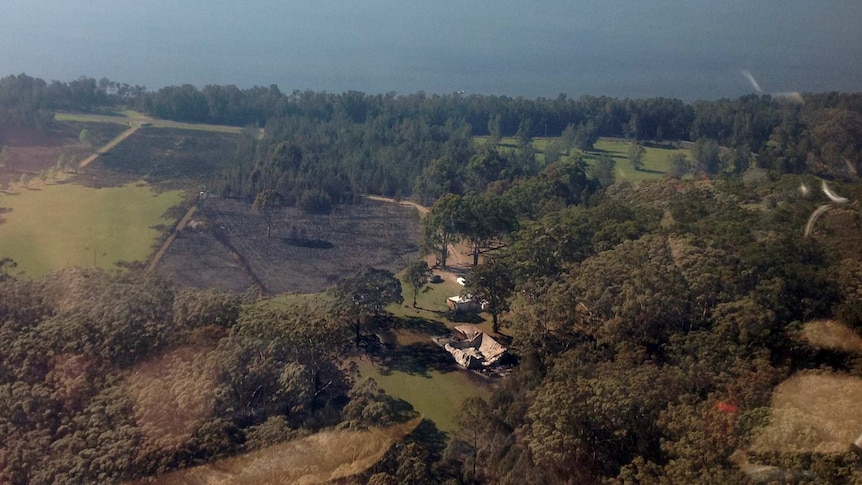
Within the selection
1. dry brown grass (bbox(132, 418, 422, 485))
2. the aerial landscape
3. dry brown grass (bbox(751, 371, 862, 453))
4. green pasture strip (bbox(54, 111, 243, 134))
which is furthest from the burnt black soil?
dry brown grass (bbox(751, 371, 862, 453))

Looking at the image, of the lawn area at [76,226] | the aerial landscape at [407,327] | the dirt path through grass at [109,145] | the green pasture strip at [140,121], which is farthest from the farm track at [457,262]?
the green pasture strip at [140,121]

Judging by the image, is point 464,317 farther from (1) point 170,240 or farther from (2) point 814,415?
(2) point 814,415

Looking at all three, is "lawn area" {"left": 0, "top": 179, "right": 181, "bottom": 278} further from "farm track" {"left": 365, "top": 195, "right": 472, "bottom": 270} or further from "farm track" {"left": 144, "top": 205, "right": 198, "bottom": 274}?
"farm track" {"left": 365, "top": 195, "right": 472, "bottom": 270}

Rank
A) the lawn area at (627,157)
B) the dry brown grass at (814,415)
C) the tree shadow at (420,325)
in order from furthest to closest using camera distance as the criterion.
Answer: the lawn area at (627,157) < the tree shadow at (420,325) < the dry brown grass at (814,415)

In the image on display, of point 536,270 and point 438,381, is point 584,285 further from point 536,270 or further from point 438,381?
point 438,381

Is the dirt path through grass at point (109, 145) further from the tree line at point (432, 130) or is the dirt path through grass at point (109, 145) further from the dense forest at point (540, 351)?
the dense forest at point (540, 351)
